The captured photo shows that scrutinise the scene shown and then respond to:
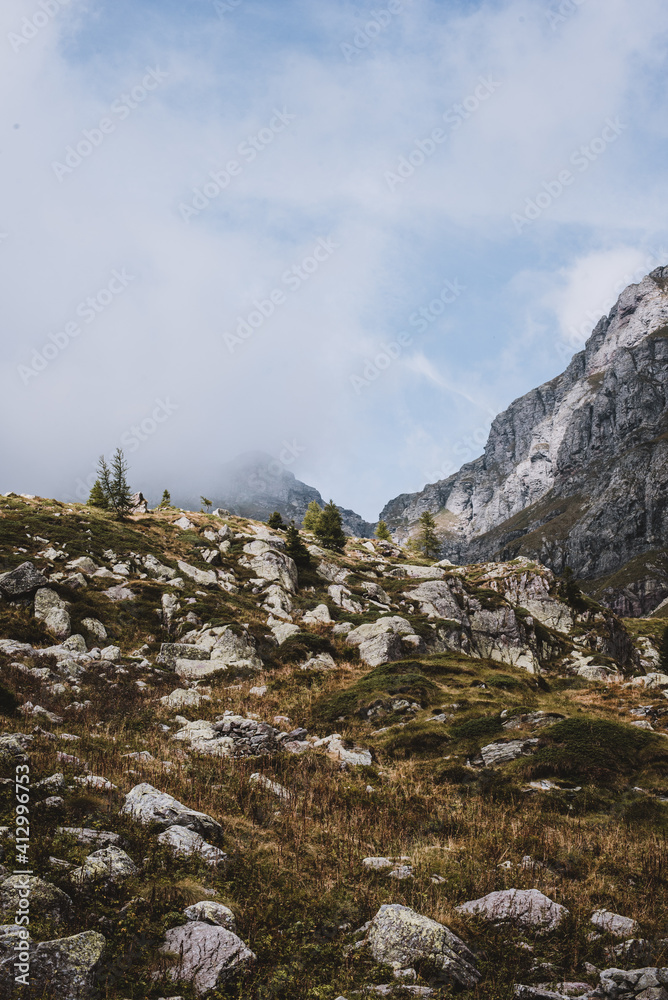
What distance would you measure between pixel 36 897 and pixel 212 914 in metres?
2.05

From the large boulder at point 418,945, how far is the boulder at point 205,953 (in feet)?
5.09

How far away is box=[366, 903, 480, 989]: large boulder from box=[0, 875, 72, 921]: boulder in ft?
11.9

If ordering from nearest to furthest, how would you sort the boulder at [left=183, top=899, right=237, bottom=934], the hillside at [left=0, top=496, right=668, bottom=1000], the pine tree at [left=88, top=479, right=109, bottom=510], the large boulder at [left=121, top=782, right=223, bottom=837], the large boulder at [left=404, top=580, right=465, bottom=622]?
the hillside at [left=0, top=496, right=668, bottom=1000] < the boulder at [left=183, top=899, right=237, bottom=934] < the large boulder at [left=121, top=782, right=223, bottom=837] < the large boulder at [left=404, top=580, right=465, bottom=622] < the pine tree at [left=88, top=479, right=109, bottom=510]

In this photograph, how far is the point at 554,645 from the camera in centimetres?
5872

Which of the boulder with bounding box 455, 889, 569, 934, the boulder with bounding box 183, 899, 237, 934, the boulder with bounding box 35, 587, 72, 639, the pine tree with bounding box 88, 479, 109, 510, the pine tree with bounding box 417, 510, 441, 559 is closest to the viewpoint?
the boulder with bounding box 183, 899, 237, 934

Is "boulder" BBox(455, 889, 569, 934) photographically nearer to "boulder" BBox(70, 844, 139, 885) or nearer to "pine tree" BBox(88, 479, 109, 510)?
"boulder" BBox(70, 844, 139, 885)

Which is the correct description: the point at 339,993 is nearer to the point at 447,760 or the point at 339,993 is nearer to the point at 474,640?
the point at 447,760

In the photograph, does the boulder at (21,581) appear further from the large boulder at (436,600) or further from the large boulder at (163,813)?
the large boulder at (436,600)

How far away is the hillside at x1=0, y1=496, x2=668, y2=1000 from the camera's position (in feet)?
19.4

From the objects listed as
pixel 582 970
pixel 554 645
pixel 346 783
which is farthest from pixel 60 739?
pixel 554 645

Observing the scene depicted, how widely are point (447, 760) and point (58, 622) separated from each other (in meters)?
A: 21.3

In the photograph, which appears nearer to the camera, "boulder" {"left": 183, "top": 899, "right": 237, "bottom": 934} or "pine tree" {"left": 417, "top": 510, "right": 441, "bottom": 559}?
"boulder" {"left": 183, "top": 899, "right": 237, "bottom": 934}

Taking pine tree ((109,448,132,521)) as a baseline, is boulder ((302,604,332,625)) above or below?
below

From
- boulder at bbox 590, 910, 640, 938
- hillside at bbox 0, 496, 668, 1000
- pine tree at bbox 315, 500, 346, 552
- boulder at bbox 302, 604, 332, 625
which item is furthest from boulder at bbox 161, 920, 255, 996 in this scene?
pine tree at bbox 315, 500, 346, 552
